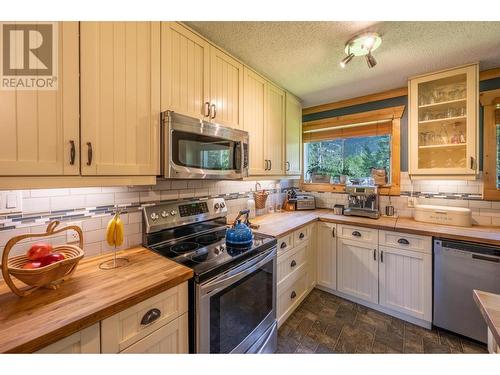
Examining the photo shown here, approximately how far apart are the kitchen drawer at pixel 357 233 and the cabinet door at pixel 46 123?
224cm

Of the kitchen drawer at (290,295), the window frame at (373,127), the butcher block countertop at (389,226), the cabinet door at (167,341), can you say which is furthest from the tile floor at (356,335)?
the window frame at (373,127)

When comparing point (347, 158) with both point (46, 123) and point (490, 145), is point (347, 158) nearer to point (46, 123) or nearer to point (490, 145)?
point (490, 145)

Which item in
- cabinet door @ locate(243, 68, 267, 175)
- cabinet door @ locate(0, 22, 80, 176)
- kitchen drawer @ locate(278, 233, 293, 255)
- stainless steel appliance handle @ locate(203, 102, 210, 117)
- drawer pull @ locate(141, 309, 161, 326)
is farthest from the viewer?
cabinet door @ locate(243, 68, 267, 175)

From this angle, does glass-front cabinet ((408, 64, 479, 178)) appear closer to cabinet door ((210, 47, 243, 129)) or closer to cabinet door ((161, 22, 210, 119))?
cabinet door ((210, 47, 243, 129))

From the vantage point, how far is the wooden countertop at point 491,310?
2.19ft

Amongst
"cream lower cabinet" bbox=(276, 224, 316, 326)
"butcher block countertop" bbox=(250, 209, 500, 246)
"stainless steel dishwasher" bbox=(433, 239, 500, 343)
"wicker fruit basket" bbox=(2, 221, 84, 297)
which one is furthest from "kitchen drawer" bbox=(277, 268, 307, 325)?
"wicker fruit basket" bbox=(2, 221, 84, 297)

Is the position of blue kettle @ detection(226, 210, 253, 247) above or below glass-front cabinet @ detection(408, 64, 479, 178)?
below

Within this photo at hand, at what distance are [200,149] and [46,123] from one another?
0.75m

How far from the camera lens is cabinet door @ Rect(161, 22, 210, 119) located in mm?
1299

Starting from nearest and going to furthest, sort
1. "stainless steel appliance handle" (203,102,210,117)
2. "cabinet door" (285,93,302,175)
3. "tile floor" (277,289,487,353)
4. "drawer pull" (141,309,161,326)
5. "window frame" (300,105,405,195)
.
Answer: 1. "drawer pull" (141,309,161,326)
2. "stainless steel appliance handle" (203,102,210,117)
3. "tile floor" (277,289,487,353)
4. "window frame" (300,105,405,195)
5. "cabinet door" (285,93,302,175)

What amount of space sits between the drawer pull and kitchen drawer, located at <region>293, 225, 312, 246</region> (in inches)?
53.1

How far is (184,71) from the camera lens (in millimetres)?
1402
